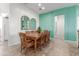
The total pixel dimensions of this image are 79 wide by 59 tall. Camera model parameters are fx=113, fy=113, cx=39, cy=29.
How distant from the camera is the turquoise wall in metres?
2.82

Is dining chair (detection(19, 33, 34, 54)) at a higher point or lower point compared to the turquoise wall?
lower

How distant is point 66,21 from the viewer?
310cm

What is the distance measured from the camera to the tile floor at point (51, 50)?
2770 mm

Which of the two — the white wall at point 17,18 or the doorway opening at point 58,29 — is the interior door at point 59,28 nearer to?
the doorway opening at point 58,29

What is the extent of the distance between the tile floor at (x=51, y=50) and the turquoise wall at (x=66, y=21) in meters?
0.21

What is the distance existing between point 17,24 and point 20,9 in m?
0.37

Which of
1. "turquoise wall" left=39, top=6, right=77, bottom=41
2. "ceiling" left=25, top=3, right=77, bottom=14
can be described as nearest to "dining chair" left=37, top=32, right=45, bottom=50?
"turquoise wall" left=39, top=6, right=77, bottom=41

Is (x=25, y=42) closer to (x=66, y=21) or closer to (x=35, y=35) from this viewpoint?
(x=35, y=35)

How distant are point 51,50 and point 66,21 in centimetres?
90

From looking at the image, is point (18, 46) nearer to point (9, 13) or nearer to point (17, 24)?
point (17, 24)

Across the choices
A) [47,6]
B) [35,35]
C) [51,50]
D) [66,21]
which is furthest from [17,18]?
[66,21]

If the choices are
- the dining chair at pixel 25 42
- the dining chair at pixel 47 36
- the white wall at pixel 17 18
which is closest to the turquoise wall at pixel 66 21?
the dining chair at pixel 47 36

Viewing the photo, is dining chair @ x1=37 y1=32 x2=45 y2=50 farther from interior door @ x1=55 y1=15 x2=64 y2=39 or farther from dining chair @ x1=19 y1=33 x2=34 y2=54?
interior door @ x1=55 y1=15 x2=64 y2=39

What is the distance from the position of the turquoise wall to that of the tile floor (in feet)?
0.68
